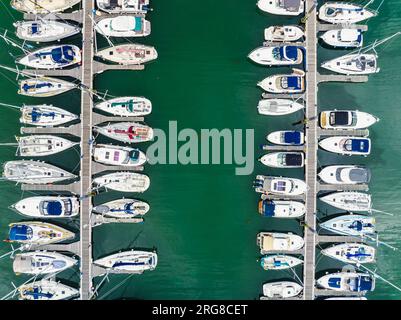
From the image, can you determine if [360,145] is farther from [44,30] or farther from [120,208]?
[44,30]

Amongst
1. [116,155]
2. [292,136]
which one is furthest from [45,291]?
[292,136]

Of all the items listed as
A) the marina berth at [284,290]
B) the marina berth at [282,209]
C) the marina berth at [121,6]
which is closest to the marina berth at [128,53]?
the marina berth at [121,6]

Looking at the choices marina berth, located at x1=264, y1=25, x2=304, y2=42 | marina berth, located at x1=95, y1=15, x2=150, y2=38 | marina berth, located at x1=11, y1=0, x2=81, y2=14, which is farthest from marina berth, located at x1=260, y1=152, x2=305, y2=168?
marina berth, located at x1=11, y1=0, x2=81, y2=14

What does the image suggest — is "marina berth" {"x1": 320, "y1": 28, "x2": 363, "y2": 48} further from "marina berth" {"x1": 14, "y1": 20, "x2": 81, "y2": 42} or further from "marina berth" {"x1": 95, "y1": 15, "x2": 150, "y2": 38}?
"marina berth" {"x1": 14, "y1": 20, "x2": 81, "y2": 42}

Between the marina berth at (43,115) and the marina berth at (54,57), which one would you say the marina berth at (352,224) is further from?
the marina berth at (54,57)

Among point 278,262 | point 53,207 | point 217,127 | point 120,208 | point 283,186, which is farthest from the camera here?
point 217,127
